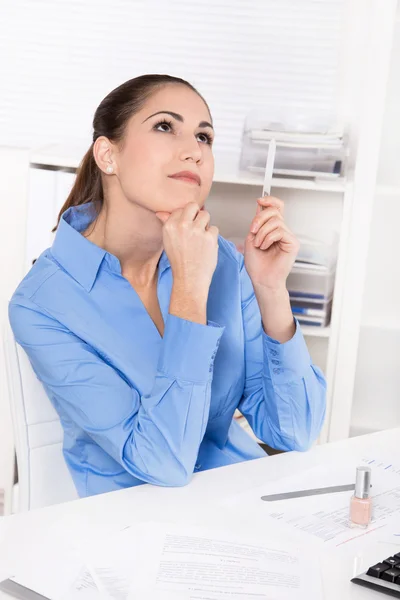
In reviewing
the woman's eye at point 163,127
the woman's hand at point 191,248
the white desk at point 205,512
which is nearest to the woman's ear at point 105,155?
the woman's eye at point 163,127

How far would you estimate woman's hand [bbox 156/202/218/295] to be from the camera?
1.58 metres

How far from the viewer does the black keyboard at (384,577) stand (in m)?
0.99

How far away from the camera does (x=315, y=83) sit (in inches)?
122

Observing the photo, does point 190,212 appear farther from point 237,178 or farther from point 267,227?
point 237,178

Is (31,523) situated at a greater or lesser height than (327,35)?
lesser

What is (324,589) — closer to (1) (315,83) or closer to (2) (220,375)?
(2) (220,375)

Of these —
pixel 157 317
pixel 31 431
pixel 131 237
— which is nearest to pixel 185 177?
pixel 131 237

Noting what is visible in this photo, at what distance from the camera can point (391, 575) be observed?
998 mm

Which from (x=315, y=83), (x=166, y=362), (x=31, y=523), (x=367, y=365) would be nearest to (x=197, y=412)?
(x=166, y=362)

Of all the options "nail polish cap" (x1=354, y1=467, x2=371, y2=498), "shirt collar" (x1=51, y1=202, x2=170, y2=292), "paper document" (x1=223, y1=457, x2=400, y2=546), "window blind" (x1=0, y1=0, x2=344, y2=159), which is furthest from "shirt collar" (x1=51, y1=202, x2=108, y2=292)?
"window blind" (x1=0, y1=0, x2=344, y2=159)

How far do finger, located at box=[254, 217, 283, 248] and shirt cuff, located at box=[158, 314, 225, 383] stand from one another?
0.31 metres

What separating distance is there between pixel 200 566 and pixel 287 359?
0.68 m

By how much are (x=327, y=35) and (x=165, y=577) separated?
98.1 inches

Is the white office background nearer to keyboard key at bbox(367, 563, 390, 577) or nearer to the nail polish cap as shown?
the nail polish cap
